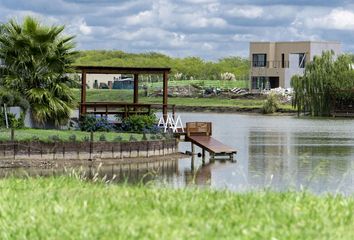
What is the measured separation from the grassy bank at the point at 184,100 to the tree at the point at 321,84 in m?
10.7

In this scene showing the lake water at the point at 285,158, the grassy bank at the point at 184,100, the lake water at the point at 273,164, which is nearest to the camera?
the lake water at the point at 273,164

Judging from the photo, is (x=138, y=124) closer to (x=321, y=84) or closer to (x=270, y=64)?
(x=321, y=84)

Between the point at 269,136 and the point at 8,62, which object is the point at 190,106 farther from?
the point at 8,62

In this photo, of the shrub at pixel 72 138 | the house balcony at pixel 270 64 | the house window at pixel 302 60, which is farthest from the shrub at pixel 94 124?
the house balcony at pixel 270 64

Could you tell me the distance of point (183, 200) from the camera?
11.6 metres

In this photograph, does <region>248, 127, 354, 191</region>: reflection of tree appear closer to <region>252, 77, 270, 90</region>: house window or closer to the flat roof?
the flat roof

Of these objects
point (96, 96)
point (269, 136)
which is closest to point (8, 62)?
point (269, 136)

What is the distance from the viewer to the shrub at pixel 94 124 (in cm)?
4272

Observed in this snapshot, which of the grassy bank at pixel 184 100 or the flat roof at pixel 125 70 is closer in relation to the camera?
the flat roof at pixel 125 70

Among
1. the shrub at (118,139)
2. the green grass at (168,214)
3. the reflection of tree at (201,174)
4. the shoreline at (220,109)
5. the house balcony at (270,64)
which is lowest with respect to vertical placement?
the reflection of tree at (201,174)

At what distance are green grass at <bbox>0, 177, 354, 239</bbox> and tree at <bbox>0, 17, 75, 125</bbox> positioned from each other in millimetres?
30473

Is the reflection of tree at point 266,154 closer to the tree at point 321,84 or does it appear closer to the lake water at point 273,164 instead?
the lake water at point 273,164

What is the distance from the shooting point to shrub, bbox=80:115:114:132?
4272 centimetres

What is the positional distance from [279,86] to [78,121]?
92360 mm
